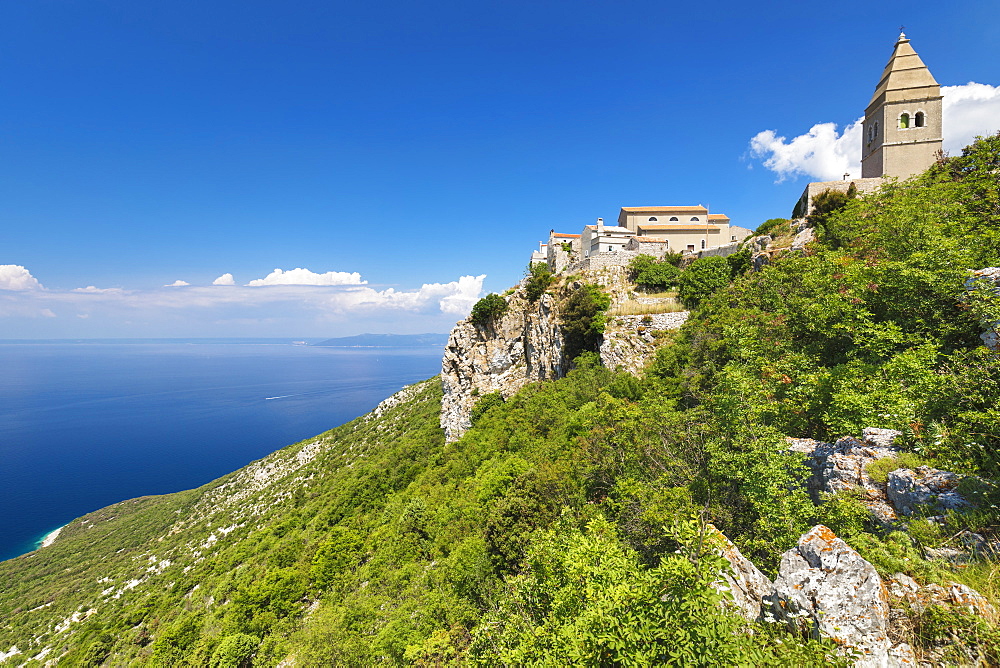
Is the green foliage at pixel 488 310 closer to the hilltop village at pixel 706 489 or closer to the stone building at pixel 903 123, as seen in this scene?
the hilltop village at pixel 706 489

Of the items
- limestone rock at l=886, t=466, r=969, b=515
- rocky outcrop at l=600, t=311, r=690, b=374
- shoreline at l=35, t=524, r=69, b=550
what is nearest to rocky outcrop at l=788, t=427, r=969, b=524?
limestone rock at l=886, t=466, r=969, b=515

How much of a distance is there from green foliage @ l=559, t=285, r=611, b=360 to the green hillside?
2983 millimetres

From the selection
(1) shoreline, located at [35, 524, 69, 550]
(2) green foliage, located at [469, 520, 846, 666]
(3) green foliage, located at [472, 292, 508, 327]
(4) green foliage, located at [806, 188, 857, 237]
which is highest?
(4) green foliage, located at [806, 188, 857, 237]

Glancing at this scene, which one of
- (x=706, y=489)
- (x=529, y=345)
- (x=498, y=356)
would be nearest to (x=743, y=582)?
(x=706, y=489)

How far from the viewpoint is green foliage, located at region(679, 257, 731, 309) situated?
23.6 meters

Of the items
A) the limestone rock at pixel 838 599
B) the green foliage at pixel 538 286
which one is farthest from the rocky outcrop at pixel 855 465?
the green foliage at pixel 538 286

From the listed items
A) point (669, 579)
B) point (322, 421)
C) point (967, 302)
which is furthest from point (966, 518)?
point (322, 421)

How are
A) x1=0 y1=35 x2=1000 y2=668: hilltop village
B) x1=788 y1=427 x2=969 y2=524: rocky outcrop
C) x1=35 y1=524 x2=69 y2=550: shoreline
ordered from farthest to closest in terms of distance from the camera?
1. x1=35 y1=524 x2=69 y2=550: shoreline
2. x1=788 y1=427 x2=969 y2=524: rocky outcrop
3. x1=0 y1=35 x2=1000 y2=668: hilltop village

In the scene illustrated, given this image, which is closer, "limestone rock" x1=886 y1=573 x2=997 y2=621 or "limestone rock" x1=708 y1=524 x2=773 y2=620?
"limestone rock" x1=886 y1=573 x2=997 y2=621

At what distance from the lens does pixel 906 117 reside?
24375 mm

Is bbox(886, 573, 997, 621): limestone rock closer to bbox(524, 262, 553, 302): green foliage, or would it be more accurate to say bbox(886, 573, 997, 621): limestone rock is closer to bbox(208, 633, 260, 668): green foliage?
bbox(208, 633, 260, 668): green foliage

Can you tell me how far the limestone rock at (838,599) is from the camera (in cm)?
368

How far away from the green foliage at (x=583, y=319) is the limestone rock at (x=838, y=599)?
2043cm

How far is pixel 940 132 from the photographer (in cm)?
2366
